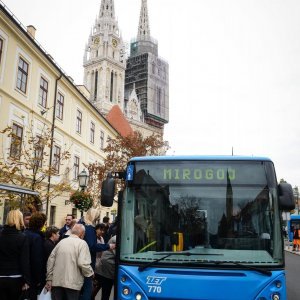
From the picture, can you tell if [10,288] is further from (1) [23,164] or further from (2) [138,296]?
(1) [23,164]

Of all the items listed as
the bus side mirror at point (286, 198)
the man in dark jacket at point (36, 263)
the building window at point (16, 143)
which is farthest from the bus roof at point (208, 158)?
the building window at point (16, 143)

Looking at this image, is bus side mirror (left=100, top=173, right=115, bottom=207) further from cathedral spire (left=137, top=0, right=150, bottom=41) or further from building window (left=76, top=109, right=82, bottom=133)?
cathedral spire (left=137, top=0, right=150, bottom=41)

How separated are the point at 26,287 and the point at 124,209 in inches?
67.4

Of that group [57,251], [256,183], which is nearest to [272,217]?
[256,183]

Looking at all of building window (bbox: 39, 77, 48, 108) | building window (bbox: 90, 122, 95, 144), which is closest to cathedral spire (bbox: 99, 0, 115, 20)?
building window (bbox: 90, 122, 95, 144)

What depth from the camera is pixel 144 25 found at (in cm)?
11025

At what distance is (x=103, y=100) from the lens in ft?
259

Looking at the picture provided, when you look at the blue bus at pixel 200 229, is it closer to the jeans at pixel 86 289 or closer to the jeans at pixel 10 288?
the jeans at pixel 86 289

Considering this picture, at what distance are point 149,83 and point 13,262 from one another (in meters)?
87.7

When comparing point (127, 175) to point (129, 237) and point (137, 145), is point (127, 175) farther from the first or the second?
point (137, 145)

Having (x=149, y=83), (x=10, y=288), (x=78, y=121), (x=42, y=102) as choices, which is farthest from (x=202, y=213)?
(x=149, y=83)

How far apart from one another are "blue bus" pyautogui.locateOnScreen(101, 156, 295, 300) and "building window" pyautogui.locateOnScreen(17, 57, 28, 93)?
16.5 meters

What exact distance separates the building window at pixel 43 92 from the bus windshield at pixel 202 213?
18.7 meters

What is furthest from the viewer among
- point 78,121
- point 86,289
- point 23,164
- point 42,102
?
point 78,121
